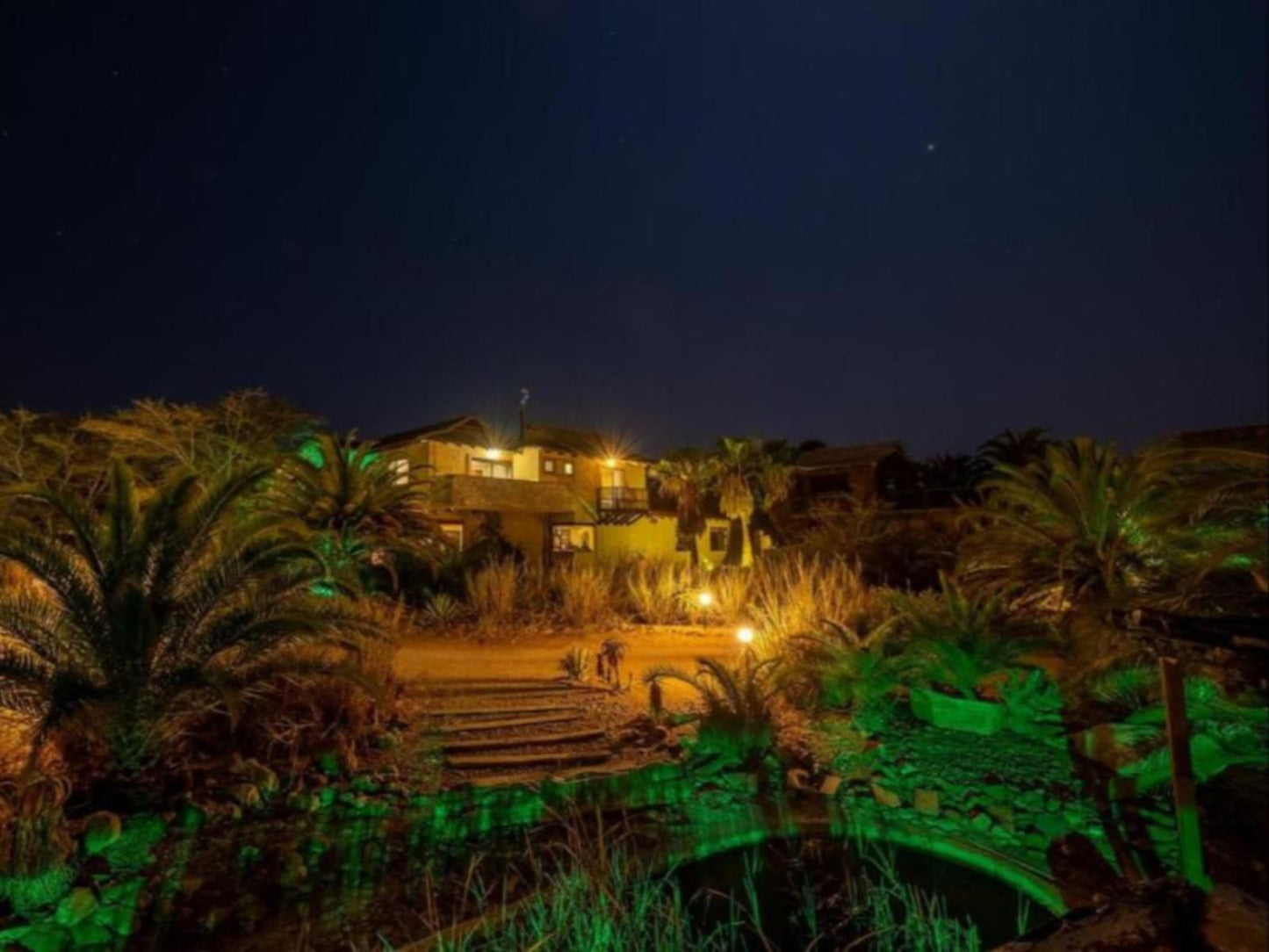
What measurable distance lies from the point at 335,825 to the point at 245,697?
4.35 ft

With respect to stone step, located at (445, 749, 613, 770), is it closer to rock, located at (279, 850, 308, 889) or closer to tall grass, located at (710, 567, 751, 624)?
rock, located at (279, 850, 308, 889)

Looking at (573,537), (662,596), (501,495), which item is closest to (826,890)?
(662,596)

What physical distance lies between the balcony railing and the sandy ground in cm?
1525

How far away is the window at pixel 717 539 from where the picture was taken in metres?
27.2

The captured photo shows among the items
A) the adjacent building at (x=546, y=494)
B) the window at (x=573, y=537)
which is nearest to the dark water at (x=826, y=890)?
the adjacent building at (x=546, y=494)

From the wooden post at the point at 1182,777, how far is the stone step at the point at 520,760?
375 cm

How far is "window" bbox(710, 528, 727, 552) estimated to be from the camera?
2720 centimetres

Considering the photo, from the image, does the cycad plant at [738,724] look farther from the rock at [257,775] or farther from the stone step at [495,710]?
the rock at [257,775]

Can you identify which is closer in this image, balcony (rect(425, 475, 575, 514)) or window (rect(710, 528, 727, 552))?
balcony (rect(425, 475, 575, 514))

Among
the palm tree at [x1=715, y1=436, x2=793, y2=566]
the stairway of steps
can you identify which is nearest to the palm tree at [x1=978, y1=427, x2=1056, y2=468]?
the palm tree at [x1=715, y1=436, x2=793, y2=566]

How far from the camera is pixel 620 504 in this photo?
91.1 feet

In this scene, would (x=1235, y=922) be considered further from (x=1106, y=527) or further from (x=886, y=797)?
(x=1106, y=527)

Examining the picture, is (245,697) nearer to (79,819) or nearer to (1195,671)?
(79,819)

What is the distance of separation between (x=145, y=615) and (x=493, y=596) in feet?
24.6
